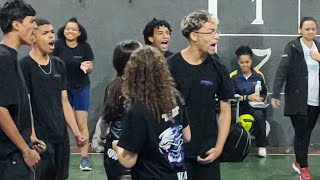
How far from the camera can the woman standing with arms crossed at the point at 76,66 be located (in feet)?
24.7

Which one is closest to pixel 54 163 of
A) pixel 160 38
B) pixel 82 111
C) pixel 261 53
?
pixel 160 38

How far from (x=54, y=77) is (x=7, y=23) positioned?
1.13m

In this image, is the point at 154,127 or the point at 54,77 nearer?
the point at 154,127

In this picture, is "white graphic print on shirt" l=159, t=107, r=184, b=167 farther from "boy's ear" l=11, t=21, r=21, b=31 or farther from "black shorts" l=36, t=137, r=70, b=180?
"black shorts" l=36, t=137, r=70, b=180

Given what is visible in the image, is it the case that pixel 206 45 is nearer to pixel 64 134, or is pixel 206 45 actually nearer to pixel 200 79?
pixel 200 79

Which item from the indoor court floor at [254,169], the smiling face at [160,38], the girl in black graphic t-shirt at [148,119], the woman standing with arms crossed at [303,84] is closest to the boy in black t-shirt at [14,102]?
the girl in black graphic t-shirt at [148,119]

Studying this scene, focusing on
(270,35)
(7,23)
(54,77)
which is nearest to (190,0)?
(270,35)

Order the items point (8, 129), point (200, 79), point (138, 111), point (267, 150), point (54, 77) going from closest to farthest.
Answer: point (138, 111)
point (8, 129)
point (200, 79)
point (54, 77)
point (267, 150)

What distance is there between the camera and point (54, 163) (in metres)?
5.10

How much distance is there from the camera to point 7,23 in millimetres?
3967


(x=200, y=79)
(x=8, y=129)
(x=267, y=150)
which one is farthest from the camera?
(x=267, y=150)

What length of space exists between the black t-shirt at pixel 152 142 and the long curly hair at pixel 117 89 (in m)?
0.49

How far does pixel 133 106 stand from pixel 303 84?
13.1ft

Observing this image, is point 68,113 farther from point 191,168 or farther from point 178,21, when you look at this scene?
point 178,21
